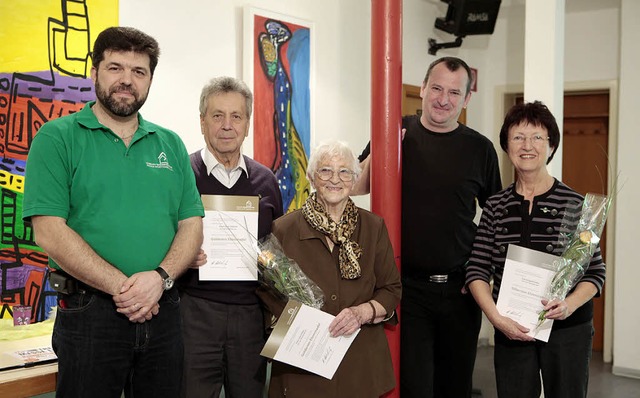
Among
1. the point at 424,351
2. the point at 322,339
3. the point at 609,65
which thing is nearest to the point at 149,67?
the point at 322,339

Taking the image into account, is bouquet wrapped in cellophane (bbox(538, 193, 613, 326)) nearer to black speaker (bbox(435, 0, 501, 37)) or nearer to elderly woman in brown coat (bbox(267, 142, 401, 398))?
elderly woman in brown coat (bbox(267, 142, 401, 398))

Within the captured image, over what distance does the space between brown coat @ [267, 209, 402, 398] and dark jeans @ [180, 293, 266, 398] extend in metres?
0.12

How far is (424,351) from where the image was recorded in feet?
9.06

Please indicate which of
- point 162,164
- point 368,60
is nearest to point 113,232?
point 162,164

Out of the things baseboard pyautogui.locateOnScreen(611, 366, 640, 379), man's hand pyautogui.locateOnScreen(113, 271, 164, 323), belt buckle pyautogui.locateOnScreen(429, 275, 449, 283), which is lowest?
baseboard pyautogui.locateOnScreen(611, 366, 640, 379)

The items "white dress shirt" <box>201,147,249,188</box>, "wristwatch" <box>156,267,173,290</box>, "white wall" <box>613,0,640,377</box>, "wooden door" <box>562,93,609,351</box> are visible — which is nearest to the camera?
"wristwatch" <box>156,267,173,290</box>

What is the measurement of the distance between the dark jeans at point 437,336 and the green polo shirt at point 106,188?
3.75 ft

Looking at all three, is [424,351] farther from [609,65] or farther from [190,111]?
[609,65]

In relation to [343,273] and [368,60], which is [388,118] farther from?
[368,60]

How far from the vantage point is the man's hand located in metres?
1.95

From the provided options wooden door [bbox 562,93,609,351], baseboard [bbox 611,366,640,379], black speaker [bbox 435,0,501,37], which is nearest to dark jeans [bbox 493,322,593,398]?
baseboard [bbox 611,366,640,379]

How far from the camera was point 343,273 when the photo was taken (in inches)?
88.9

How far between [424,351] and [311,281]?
0.79m

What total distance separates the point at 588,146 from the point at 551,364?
4306mm
